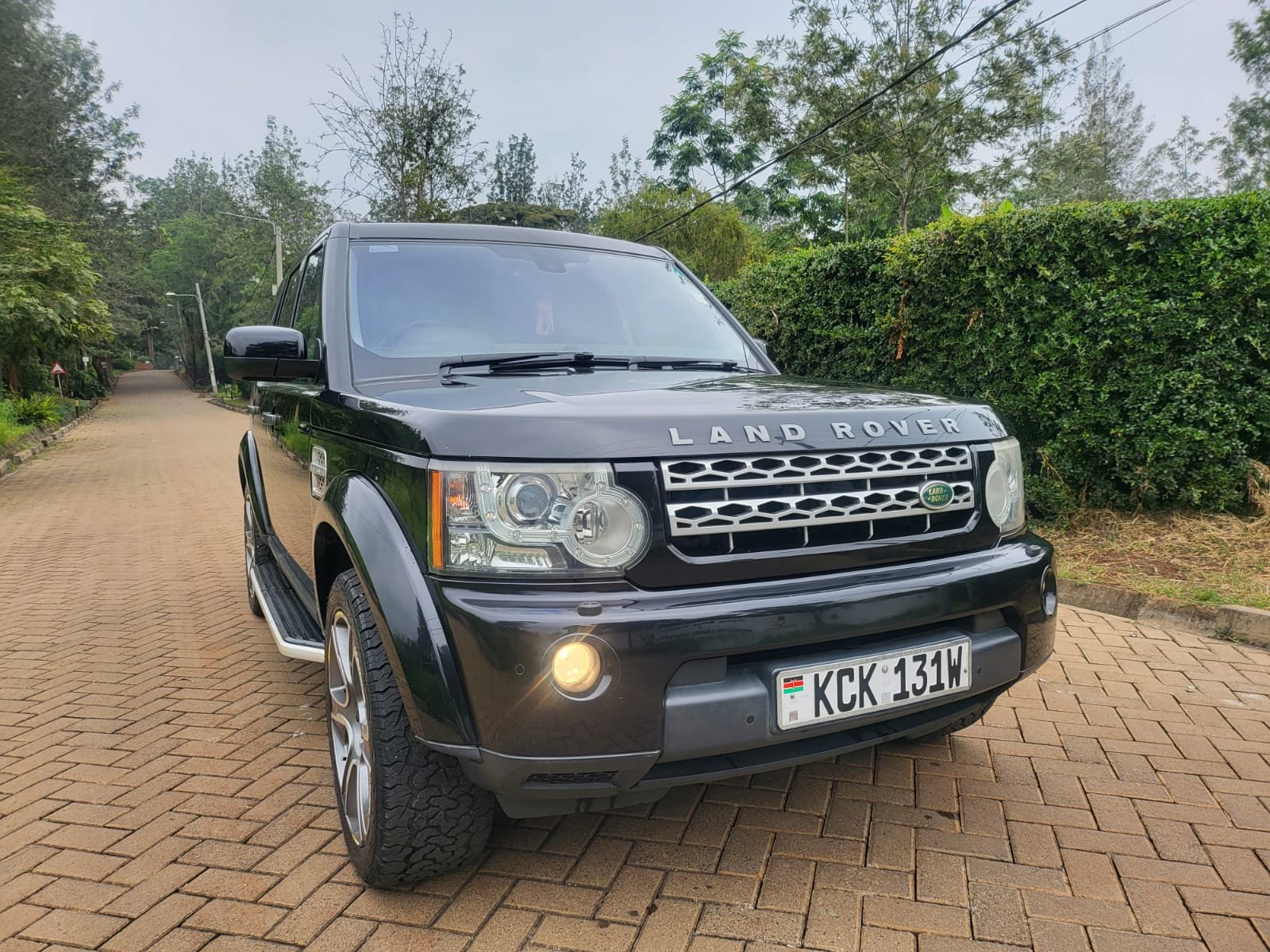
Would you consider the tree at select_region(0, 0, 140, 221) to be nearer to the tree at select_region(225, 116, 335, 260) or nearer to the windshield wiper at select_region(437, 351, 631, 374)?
the tree at select_region(225, 116, 335, 260)

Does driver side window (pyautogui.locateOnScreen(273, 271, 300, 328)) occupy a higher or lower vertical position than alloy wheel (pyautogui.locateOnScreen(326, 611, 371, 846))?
higher

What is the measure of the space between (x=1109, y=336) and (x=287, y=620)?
525 cm

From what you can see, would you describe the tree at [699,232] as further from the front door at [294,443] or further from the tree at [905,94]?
the front door at [294,443]

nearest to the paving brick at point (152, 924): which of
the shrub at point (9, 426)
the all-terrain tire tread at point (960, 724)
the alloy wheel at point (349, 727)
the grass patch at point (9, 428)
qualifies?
the alloy wheel at point (349, 727)

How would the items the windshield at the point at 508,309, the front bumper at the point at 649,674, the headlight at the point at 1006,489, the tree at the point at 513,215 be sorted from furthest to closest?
1. the tree at the point at 513,215
2. the windshield at the point at 508,309
3. the headlight at the point at 1006,489
4. the front bumper at the point at 649,674

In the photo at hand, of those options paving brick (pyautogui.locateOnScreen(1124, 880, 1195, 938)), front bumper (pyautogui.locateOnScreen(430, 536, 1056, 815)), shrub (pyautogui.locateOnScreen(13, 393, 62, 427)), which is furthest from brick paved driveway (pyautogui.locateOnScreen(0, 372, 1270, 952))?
shrub (pyautogui.locateOnScreen(13, 393, 62, 427))

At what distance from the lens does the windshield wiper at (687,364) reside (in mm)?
2686

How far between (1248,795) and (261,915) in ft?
9.67

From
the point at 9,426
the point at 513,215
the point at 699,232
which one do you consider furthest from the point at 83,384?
the point at 699,232

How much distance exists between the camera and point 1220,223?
489cm

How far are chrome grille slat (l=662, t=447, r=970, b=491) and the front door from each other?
56.1 inches

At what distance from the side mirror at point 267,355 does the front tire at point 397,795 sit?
880mm

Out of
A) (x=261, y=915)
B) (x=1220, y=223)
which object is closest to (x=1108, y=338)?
(x=1220, y=223)

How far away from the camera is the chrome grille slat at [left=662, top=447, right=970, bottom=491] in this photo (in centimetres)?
173
